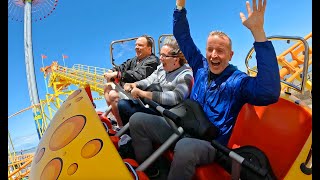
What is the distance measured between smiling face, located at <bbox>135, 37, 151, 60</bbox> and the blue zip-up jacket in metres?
0.92

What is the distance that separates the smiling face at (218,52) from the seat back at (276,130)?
9.8 inches

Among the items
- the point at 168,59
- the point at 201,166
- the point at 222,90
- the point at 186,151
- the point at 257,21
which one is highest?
the point at 257,21

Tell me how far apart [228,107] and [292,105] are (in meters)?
0.30

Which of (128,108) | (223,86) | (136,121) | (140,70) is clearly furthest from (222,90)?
(140,70)

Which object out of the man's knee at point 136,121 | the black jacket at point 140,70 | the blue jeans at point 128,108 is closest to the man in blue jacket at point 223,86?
the man's knee at point 136,121

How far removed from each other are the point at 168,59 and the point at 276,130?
89 cm

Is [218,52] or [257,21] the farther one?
[218,52]

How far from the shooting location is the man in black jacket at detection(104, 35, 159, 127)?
8.33ft

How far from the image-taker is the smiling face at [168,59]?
2139mm

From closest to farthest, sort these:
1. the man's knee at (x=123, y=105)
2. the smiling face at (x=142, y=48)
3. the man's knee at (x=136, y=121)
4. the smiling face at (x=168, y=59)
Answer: the man's knee at (x=136, y=121), the smiling face at (x=168, y=59), the man's knee at (x=123, y=105), the smiling face at (x=142, y=48)

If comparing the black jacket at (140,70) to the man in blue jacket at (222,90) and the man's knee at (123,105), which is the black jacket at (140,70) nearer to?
the man's knee at (123,105)

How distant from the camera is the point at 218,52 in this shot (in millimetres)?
1677

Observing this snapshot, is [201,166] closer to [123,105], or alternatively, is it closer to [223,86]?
[223,86]

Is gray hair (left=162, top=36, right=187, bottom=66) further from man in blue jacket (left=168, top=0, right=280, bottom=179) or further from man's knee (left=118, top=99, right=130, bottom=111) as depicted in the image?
man's knee (left=118, top=99, right=130, bottom=111)
